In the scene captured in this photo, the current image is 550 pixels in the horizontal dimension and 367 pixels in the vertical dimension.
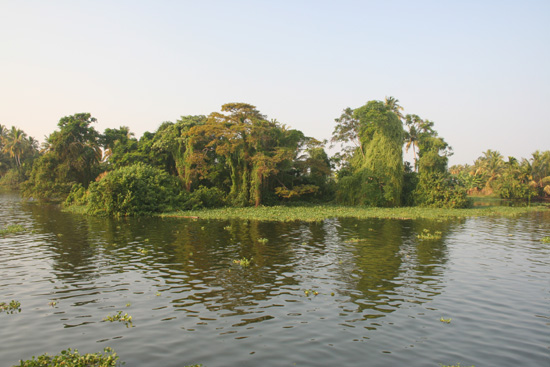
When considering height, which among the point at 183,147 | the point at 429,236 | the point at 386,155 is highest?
the point at 183,147

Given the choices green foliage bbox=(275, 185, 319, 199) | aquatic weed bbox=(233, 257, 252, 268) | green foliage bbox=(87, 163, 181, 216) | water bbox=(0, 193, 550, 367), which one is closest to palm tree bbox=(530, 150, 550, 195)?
green foliage bbox=(275, 185, 319, 199)

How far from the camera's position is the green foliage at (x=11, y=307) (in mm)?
11136

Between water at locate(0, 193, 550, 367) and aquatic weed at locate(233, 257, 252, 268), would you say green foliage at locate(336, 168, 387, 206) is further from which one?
aquatic weed at locate(233, 257, 252, 268)

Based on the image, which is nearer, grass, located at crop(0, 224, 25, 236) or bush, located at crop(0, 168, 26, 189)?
grass, located at crop(0, 224, 25, 236)

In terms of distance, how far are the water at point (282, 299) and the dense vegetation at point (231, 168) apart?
2011 cm

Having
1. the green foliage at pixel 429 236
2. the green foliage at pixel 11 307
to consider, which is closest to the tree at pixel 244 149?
the green foliage at pixel 429 236

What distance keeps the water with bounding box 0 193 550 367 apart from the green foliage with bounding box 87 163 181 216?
12.2 metres

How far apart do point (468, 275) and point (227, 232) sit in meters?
15.0

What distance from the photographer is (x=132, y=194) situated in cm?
3675

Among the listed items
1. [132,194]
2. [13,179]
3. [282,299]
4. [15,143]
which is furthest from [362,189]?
[15,143]

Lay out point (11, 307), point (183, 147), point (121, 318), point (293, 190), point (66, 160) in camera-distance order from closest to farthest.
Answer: point (121, 318) → point (11, 307) → point (293, 190) → point (183, 147) → point (66, 160)

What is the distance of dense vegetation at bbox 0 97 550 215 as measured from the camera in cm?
4244

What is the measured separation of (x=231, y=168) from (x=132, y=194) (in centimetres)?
1373

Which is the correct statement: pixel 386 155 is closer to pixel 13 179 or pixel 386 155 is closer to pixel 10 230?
pixel 10 230
